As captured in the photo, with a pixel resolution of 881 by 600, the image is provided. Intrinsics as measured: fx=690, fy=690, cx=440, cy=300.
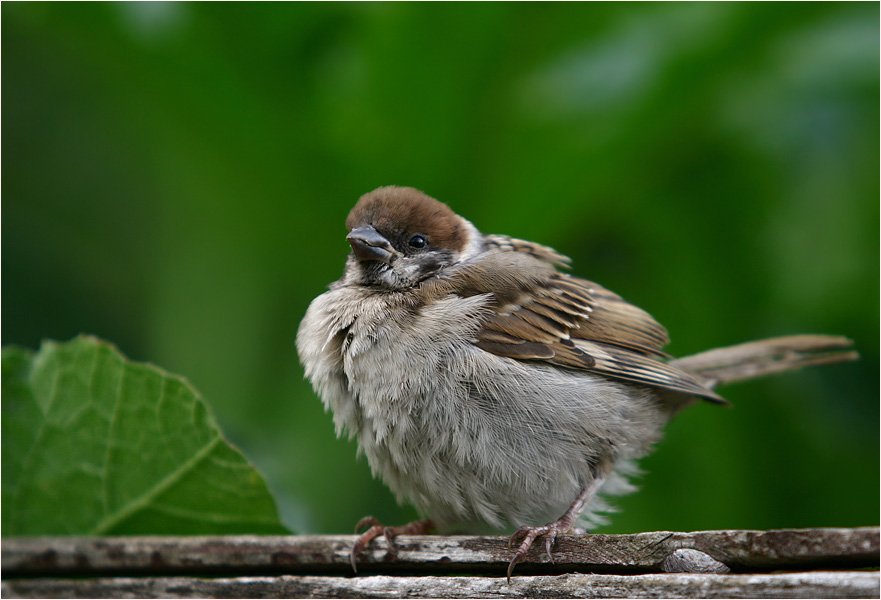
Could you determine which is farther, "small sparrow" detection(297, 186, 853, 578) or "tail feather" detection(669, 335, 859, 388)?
"tail feather" detection(669, 335, 859, 388)

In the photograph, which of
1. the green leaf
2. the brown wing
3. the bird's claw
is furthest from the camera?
the brown wing

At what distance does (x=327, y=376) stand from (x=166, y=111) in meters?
1.11

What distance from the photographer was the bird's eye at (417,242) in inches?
82.0

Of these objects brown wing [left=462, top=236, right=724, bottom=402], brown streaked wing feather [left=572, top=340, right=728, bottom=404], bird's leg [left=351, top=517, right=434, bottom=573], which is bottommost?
bird's leg [left=351, top=517, right=434, bottom=573]

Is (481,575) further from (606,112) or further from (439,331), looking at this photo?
(606,112)

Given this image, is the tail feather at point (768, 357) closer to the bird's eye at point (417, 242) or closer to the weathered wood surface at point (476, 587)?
the bird's eye at point (417, 242)

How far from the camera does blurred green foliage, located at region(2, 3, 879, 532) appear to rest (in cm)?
218

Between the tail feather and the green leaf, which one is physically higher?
the tail feather

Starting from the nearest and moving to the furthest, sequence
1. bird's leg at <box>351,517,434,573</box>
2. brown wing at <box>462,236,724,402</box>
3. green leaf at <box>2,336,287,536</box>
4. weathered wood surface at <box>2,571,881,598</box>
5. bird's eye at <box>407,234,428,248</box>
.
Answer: weathered wood surface at <box>2,571,881,598</box>
bird's leg at <box>351,517,434,573</box>
green leaf at <box>2,336,287,536</box>
brown wing at <box>462,236,724,402</box>
bird's eye at <box>407,234,428,248</box>

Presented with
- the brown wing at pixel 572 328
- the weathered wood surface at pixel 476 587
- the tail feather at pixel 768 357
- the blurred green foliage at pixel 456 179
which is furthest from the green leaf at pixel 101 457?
the tail feather at pixel 768 357

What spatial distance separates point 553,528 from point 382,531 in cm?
50

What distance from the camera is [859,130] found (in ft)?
7.38

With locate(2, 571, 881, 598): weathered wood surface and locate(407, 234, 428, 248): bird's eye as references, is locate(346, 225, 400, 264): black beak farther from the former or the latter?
locate(2, 571, 881, 598): weathered wood surface

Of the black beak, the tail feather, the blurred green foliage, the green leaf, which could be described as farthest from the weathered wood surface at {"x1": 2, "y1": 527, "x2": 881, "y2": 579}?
the tail feather
